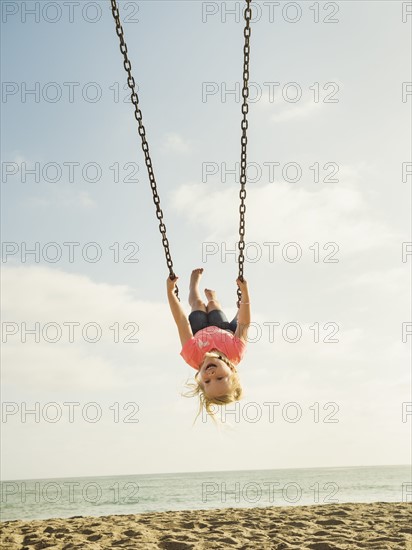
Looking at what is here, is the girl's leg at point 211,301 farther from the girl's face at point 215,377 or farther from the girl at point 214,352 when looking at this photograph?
the girl's face at point 215,377

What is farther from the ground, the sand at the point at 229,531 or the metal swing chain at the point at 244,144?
the metal swing chain at the point at 244,144

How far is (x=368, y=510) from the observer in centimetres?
1039

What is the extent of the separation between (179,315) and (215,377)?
2.40 ft

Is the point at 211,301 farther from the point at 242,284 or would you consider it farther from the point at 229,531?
the point at 229,531

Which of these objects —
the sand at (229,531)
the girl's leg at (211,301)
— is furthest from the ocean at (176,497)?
the girl's leg at (211,301)

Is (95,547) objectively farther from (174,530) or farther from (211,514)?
(211,514)

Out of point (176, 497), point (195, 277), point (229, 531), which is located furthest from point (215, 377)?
point (176, 497)

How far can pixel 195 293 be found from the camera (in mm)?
6699

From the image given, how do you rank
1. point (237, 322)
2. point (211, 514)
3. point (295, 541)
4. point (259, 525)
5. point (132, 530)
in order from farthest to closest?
point (211, 514), point (259, 525), point (132, 530), point (295, 541), point (237, 322)

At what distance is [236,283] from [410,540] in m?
4.85

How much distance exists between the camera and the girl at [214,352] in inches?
217

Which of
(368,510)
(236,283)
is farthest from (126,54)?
(368,510)

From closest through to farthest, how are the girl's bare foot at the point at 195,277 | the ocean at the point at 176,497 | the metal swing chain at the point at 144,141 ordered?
the metal swing chain at the point at 144,141
the girl's bare foot at the point at 195,277
the ocean at the point at 176,497

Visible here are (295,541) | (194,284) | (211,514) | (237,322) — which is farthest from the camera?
(211,514)
